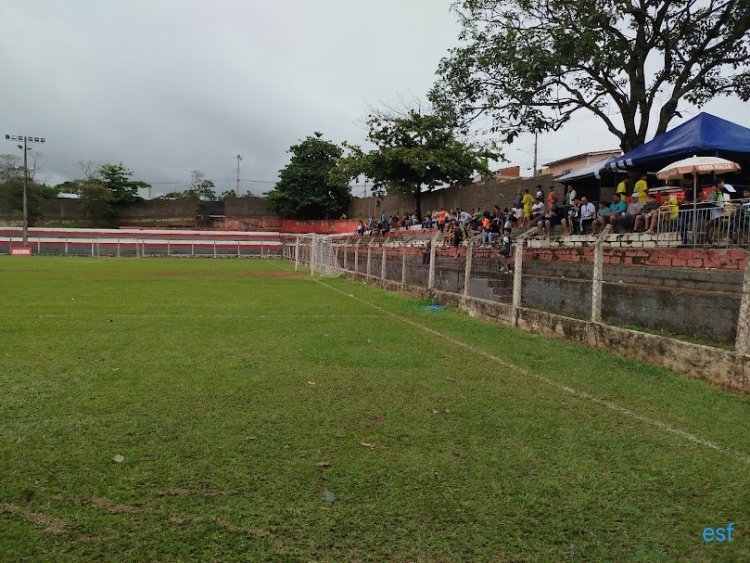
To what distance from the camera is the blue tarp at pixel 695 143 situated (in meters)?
12.7

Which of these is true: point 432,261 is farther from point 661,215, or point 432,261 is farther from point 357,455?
point 357,455

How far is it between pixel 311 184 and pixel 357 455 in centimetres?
5262

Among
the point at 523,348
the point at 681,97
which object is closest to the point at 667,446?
the point at 523,348

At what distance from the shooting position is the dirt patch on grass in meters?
2.76

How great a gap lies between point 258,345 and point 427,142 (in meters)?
27.0

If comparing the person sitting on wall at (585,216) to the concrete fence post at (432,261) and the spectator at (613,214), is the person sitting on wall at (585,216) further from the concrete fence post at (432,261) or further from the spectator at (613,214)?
the concrete fence post at (432,261)

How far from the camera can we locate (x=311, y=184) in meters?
55.0

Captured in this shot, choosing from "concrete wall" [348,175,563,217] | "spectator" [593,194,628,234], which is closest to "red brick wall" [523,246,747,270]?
"spectator" [593,194,628,234]

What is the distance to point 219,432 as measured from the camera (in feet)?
13.6

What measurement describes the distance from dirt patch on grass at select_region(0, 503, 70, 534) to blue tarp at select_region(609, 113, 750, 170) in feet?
45.1

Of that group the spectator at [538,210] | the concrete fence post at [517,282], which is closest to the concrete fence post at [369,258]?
the spectator at [538,210]

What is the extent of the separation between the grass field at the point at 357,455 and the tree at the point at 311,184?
159ft

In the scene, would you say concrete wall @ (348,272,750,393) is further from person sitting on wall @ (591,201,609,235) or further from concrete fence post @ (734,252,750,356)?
person sitting on wall @ (591,201,609,235)

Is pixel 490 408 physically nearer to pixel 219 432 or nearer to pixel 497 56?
pixel 219 432
